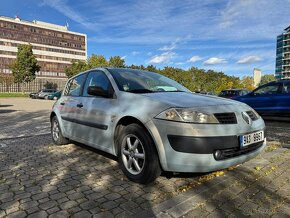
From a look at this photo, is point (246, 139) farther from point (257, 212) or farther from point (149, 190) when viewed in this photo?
point (149, 190)

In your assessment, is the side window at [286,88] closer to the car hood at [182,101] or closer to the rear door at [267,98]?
the rear door at [267,98]

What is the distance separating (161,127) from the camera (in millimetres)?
3240

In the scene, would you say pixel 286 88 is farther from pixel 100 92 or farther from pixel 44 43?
pixel 44 43

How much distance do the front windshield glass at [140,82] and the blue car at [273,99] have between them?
7147 millimetres

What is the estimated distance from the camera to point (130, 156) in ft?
12.2

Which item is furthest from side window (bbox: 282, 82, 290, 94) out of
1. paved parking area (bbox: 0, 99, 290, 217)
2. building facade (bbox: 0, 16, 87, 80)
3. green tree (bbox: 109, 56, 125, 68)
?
building facade (bbox: 0, 16, 87, 80)

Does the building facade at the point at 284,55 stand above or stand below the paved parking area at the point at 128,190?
above

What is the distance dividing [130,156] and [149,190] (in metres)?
0.55

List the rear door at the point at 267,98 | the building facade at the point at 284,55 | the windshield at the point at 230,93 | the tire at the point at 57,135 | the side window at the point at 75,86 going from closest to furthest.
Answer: the side window at the point at 75,86 → the tire at the point at 57,135 → the rear door at the point at 267,98 → the windshield at the point at 230,93 → the building facade at the point at 284,55

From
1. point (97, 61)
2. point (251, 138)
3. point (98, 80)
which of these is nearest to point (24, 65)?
point (97, 61)

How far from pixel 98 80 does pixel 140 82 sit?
808mm

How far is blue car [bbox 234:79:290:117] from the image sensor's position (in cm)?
1028

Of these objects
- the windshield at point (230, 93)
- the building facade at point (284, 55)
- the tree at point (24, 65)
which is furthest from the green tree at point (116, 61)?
the building facade at point (284, 55)

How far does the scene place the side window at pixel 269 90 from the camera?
10.7m
